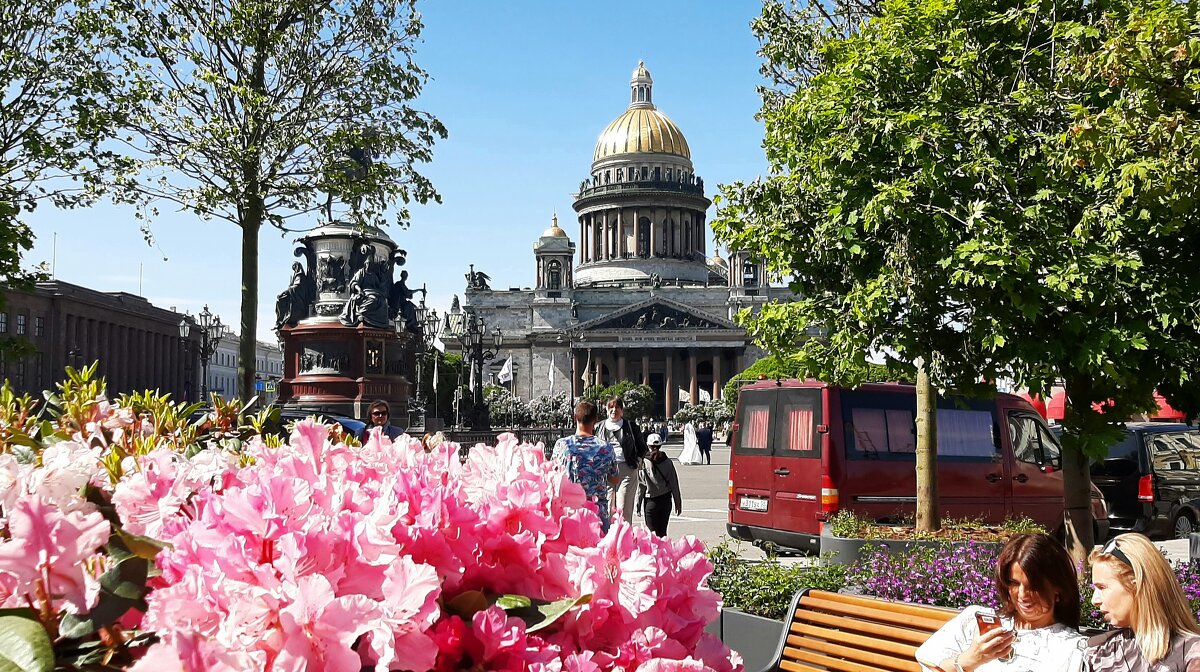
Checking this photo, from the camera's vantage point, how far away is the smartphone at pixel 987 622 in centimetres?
373

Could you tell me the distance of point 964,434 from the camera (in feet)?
43.1

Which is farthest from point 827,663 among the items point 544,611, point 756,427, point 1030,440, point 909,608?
point 1030,440

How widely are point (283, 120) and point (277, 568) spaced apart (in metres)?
16.3

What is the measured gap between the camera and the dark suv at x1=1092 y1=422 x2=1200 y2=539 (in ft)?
49.1

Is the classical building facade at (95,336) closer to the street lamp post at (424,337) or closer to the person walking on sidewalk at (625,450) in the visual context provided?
Answer: the street lamp post at (424,337)

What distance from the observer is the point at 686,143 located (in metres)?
113

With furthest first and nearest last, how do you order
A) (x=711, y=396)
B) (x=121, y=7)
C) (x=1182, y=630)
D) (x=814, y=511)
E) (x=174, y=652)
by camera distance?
(x=711, y=396) → (x=121, y=7) → (x=814, y=511) → (x=1182, y=630) → (x=174, y=652)

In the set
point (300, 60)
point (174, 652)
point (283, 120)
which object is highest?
point (300, 60)

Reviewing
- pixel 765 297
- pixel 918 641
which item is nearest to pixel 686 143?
pixel 765 297

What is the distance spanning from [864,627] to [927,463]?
19.6 ft

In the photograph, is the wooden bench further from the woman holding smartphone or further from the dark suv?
the dark suv

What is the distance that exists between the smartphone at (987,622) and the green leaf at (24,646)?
3.32 m

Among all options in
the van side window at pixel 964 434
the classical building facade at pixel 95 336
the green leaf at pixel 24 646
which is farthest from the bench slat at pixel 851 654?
the classical building facade at pixel 95 336

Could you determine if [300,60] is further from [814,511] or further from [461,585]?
[461,585]
